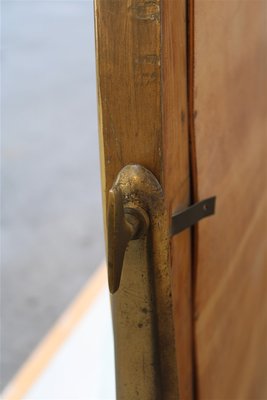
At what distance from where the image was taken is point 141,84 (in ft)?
1.41

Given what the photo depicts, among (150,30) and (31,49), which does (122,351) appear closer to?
(150,30)

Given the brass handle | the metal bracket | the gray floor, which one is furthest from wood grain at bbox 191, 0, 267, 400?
the gray floor

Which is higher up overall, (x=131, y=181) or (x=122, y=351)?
(x=131, y=181)

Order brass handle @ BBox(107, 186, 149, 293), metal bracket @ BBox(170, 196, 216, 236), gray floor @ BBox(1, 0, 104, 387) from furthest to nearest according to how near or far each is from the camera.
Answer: gray floor @ BBox(1, 0, 104, 387) < metal bracket @ BBox(170, 196, 216, 236) < brass handle @ BBox(107, 186, 149, 293)

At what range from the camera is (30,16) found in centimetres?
391

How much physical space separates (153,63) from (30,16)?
368 centimetres

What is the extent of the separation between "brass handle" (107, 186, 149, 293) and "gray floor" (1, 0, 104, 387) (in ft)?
4.10

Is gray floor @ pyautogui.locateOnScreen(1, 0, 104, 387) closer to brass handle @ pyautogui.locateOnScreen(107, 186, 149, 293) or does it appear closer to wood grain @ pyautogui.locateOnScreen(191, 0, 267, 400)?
wood grain @ pyautogui.locateOnScreen(191, 0, 267, 400)

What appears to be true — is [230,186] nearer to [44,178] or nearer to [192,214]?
[192,214]

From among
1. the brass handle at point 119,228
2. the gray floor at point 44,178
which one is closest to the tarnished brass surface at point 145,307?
the brass handle at point 119,228

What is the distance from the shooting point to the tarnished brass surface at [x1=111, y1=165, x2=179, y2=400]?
44 cm

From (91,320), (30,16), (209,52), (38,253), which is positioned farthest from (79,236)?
(30,16)

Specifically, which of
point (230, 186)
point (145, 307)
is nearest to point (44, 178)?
point (230, 186)

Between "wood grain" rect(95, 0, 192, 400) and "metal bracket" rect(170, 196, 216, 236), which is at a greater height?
"wood grain" rect(95, 0, 192, 400)
